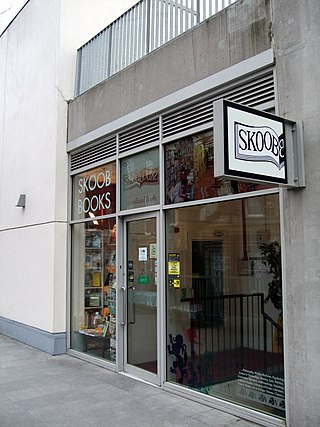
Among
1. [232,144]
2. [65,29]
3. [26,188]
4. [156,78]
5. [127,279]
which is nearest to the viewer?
[232,144]

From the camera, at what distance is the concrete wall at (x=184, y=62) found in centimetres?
558

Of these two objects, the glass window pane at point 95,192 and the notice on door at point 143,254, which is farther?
the glass window pane at point 95,192

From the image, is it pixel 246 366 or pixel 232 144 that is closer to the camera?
pixel 232 144

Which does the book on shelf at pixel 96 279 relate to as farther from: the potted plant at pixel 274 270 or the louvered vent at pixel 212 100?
the potted plant at pixel 274 270

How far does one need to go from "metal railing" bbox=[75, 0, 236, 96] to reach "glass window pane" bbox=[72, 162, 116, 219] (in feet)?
5.85

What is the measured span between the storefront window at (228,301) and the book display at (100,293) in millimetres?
1642

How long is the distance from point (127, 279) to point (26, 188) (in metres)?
4.08

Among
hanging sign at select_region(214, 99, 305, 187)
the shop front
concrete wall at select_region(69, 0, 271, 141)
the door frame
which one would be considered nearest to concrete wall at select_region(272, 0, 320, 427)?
hanging sign at select_region(214, 99, 305, 187)

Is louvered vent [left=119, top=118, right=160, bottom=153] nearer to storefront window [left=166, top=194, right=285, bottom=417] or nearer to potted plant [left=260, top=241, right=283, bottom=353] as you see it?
storefront window [left=166, top=194, right=285, bottom=417]

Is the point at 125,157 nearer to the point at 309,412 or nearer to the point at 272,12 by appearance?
the point at 272,12

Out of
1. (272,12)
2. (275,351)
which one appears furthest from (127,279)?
(272,12)

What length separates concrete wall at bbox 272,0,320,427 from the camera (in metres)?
4.61

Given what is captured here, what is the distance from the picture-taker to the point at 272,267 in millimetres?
5262

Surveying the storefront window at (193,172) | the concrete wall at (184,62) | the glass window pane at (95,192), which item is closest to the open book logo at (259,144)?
the storefront window at (193,172)
